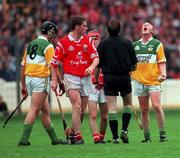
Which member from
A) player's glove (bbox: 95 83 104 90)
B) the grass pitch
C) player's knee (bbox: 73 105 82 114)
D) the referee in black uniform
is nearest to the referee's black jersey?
the referee in black uniform

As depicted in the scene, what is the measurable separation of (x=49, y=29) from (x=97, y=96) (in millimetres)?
1749

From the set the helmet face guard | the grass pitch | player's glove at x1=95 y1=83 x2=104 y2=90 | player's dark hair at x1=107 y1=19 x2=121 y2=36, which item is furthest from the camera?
player's glove at x1=95 y1=83 x2=104 y2=90

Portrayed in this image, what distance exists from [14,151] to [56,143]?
1793 mm

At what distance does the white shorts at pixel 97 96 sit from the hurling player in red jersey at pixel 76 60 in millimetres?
767

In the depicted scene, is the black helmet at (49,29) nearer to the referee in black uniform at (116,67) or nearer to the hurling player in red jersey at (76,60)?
the hurling player in red jersey at (76,60)

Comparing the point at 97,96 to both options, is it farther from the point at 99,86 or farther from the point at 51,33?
the point at 51,33

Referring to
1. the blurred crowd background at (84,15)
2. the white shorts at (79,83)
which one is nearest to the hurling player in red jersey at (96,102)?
the white shorts at (79,83)

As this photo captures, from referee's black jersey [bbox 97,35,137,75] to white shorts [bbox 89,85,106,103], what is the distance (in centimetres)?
93

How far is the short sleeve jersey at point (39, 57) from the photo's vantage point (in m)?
17.6

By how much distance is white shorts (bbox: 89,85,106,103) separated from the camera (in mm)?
18542

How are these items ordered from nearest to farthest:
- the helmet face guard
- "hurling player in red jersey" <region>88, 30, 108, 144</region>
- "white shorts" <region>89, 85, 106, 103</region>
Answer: the helmet face guard, "hurling player in red jersey" <region>88, 30, 108, 144</region>, "white shorts" <region>89, 85, 106, 103</region>

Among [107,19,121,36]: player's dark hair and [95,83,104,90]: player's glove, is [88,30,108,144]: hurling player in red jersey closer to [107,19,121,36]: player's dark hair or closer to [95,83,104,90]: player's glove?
[95,83,104,90]: player's glove

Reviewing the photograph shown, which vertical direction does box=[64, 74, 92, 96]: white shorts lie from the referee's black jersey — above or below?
below

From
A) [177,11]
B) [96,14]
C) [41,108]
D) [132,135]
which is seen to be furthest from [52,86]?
[177,11]
